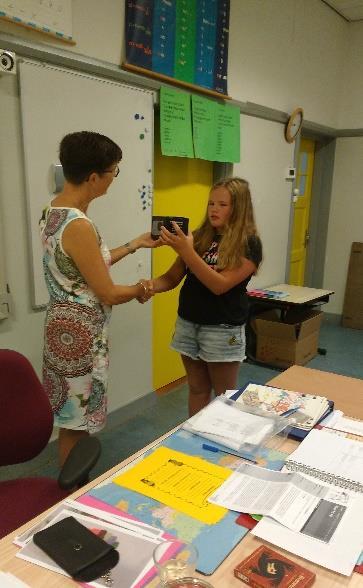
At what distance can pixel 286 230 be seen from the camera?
173 inches

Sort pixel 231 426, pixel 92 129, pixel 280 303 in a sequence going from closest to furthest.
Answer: pixel 231 426 → pixel 92 129 → pixel 280 303

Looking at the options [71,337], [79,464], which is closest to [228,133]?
[71,337]

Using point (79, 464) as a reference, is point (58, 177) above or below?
above

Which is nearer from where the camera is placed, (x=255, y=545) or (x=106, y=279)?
(x=255, y=545)

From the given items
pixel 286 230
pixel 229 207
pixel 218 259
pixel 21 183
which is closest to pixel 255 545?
pixel 218 259

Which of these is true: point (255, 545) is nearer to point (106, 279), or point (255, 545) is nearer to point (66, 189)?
point (106, 279)

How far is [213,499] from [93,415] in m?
0.83

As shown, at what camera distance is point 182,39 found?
109 inches

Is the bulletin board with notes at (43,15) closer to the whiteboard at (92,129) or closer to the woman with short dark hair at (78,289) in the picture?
the whiteboard at (92,129)

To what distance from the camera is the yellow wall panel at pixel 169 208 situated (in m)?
3.01

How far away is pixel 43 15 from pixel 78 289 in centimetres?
125

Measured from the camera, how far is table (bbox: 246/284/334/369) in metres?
3.65

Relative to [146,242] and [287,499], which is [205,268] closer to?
[146,242]

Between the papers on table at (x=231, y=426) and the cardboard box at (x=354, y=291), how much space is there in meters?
3.86
